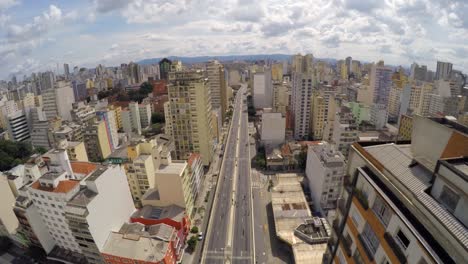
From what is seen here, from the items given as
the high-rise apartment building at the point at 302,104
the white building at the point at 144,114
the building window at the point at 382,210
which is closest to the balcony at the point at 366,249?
the building window at the point at 382,210

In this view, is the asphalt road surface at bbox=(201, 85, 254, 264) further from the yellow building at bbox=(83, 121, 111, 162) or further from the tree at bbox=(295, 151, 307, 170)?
the yellow building at bbox=(83, 121, 111, 162)

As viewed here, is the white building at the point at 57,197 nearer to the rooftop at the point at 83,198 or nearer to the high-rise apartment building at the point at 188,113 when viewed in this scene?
the rooftop at the point at 83,198

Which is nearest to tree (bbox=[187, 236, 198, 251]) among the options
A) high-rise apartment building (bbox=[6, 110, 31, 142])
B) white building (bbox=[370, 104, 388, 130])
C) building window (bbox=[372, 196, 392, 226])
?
building window (bbox=[372, 196, 392, 226])

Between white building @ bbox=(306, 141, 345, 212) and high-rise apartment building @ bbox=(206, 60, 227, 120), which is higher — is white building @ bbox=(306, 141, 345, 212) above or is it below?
below

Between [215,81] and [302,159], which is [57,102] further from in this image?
[302,159]

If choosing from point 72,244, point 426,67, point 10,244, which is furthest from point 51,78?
point 426,67

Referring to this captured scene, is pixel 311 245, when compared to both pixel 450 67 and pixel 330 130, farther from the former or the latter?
pixel 450 67
